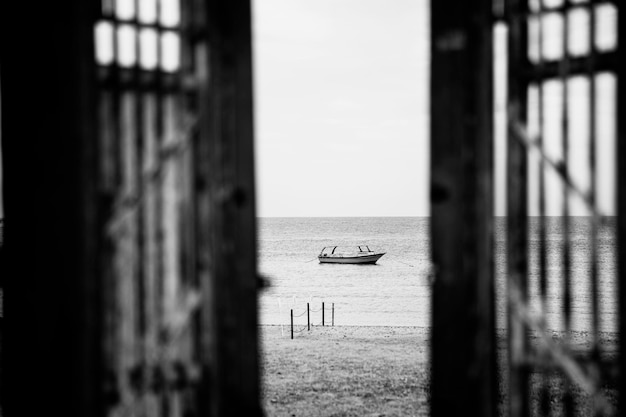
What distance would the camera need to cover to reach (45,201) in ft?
9.38

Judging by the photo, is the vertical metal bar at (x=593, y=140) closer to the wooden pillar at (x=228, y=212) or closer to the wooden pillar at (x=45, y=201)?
the wooden pillar at (x=228, y=212)

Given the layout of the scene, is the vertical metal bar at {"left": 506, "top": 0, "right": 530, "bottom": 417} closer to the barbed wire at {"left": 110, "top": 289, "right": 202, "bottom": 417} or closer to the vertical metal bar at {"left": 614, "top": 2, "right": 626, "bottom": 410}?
the vertical metal bar at {"left": 614, "top": 2, "right": 626, "bottom": 410}

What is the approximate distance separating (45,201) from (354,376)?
27.0 ft

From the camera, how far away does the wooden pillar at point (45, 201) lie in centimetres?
286

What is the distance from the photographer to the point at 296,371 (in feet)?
34.7

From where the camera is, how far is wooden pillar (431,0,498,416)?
312 centimetres

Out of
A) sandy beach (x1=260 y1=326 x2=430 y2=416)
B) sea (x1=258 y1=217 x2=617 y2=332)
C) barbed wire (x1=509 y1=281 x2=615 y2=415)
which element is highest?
barbed wire (x1=509 y1=281 x2=615 y2=415)

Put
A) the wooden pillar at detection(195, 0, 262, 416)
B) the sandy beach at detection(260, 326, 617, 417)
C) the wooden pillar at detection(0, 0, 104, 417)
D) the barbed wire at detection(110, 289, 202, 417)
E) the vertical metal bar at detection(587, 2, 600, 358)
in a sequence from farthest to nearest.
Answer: the sandy beach at detection(260, 326, 617, 417) → the wooden pillar at detection(195, 0, 262, 416) → the barbed wire at detection(110, 289, 202, 417) → the vertical metal bar at detection(587, 2, 600, 358) → the wooden pillar at detection(0, 0, 104, 417)

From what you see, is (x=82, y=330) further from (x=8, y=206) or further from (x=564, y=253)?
(x=564, y=253)

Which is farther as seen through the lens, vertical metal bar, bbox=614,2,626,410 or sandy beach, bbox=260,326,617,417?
sandy beach, bbox=260,326,617,417

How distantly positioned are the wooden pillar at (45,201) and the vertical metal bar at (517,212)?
2306mm

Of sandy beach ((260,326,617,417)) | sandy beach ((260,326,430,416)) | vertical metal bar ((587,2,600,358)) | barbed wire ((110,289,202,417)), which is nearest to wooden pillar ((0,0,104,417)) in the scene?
barbed wire ((110,289,202,417))

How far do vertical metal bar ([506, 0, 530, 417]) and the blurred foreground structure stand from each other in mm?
11

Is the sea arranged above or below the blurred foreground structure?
below
